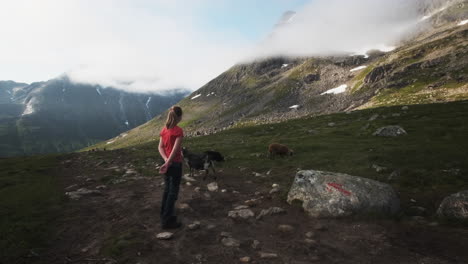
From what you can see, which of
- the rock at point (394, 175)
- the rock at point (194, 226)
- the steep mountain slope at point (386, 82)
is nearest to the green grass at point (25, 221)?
the rock at point (194, 226)

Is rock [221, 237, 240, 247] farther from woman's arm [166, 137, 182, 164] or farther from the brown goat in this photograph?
the brown goat

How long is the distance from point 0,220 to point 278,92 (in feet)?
633

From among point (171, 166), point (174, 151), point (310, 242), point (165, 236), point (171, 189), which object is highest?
point (174, 151)

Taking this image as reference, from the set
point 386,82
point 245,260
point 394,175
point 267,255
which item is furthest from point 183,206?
point 386,82

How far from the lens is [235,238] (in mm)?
9195

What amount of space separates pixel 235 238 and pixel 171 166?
344 centimetres

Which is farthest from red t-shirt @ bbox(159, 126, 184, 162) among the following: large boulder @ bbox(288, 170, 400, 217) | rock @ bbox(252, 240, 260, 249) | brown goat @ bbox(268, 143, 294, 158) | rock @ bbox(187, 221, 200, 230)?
brown goat @ bbox(268, 143, 294, 158)

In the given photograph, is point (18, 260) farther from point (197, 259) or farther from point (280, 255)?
point (280, 255)

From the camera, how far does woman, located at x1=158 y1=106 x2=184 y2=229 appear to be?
391 inches

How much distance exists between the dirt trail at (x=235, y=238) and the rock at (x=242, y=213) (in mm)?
249

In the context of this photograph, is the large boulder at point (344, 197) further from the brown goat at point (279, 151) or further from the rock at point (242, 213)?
the brown goat at point (279, 151)

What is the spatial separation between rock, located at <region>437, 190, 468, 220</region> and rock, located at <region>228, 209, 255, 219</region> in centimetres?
713

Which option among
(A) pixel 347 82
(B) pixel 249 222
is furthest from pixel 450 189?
(A) pixel 347 82

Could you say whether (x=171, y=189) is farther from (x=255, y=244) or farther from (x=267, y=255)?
(x=267, y=255)
